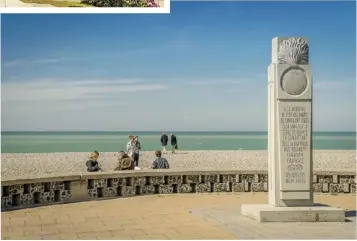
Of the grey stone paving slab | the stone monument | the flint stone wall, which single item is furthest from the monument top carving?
the flint stone wall

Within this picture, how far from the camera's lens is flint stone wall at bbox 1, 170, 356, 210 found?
1247 cm

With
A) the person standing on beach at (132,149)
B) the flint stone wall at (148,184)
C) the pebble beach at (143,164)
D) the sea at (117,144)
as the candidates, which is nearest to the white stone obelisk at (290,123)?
the flint stone wall at (148,184)

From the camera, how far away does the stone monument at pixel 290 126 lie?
10906 mm

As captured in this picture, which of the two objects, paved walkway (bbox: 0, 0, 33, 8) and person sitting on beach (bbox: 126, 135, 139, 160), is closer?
paved walkway (bbox: 0, 0, 33, 8)

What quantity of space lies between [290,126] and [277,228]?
6.26ft

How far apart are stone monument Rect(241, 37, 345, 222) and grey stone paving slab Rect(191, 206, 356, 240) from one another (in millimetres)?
399

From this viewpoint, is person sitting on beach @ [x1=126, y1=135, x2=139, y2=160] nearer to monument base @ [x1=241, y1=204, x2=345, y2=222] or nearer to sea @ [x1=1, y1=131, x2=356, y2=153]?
monument base @ [x1=241, y1=204, x2=345, y2=222]

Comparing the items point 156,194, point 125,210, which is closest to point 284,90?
point 125,210

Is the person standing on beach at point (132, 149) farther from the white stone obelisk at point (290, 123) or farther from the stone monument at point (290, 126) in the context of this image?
the white stone obelisk at point (290, 123)

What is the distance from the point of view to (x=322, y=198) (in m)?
13.9

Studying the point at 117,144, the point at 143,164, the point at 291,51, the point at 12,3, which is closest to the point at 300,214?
the point at 291,51

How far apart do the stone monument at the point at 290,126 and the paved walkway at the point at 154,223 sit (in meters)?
0.68

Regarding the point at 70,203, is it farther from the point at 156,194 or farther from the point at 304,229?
the point at 304,229

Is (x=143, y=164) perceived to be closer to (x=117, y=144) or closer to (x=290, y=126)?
(x=290, y=126)
